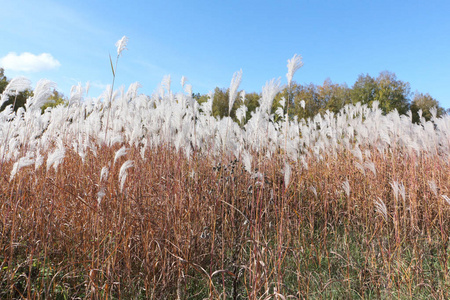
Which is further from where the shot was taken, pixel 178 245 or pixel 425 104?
pixel 425 104

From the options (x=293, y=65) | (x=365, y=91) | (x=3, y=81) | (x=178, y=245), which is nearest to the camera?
(x=293, y=65)

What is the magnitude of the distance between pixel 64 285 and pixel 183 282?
0.82 m

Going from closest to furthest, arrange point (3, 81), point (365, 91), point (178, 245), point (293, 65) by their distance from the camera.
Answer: point (293, 65) → point (178, 245) → point (3, 81) → point (365, 91)

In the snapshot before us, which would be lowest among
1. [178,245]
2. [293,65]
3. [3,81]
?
[178,245]

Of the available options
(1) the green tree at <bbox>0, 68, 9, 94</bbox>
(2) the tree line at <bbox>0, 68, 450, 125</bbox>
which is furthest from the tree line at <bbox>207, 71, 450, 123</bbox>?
(1) the green tree at <bbox>0, 68, 9, 94</bbox>

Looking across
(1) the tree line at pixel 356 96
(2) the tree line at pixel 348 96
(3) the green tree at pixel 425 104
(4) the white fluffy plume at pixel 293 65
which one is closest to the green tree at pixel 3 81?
(2) the tree line at pixel 348 96

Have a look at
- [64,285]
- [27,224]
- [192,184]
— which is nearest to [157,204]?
[192,184]

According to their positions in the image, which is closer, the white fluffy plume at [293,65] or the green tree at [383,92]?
the white fluffy plume at [293,65]

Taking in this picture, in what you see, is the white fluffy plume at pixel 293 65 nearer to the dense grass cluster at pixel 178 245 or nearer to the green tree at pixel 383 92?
the dense grass cluster at pixel 178 245

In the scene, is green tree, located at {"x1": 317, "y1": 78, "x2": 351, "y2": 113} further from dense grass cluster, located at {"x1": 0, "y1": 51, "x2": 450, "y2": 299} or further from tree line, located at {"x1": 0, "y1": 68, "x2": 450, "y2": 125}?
dense grass cluster, located at {"x1": 0, "y1": 51, "x2": 450, "y2": 299}

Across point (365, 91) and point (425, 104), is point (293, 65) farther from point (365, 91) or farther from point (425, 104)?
point (425, 104)

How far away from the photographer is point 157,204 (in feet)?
8.47

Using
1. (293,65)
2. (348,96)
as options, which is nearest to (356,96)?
(348,96)

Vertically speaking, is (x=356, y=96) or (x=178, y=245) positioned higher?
(x=356, y=96)
